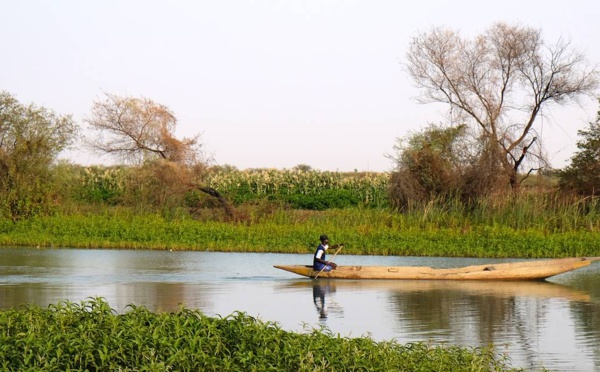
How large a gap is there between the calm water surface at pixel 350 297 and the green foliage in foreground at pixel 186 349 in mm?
1327

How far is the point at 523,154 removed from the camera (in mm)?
38375

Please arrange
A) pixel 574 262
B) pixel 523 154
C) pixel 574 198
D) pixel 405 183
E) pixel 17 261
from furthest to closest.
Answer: pixel 523 154 < pixel 405 183 < pixel 574 198 < pixel 17 261 < pixel 574 262

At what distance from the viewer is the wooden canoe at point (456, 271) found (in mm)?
21797

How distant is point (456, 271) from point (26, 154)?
1843 centimetres

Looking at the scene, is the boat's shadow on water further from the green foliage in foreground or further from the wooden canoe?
the green foliage in foreground

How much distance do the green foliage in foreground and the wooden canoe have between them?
35.6ft

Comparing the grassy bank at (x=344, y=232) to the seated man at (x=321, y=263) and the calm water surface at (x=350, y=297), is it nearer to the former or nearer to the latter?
the calm water surface at (x=350, y=297)

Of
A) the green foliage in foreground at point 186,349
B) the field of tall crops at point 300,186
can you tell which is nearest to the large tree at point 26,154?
the field of tall crops at point 300,186

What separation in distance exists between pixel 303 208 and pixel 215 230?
15.7 m

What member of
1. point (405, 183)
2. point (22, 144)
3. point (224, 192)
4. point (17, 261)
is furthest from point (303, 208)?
point (17, 261)

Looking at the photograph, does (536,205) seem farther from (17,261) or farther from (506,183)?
(17,261)

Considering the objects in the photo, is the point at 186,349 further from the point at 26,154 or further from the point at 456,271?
the point at 26,154

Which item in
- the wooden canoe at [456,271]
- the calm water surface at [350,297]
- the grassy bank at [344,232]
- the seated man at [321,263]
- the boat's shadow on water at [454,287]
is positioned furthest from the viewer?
the grassy bank at [344,232]

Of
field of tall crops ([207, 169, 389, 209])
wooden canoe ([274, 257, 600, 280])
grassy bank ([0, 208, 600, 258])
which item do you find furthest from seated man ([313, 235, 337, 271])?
field of tall crops ([207, 169, 389, 209])
